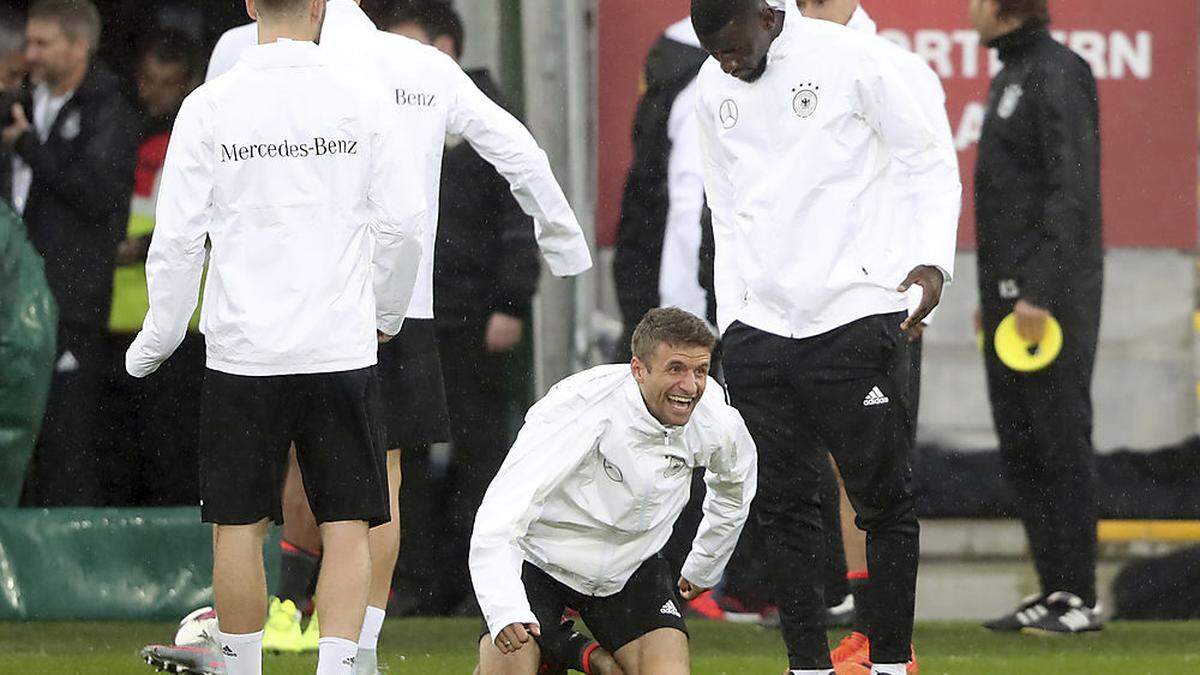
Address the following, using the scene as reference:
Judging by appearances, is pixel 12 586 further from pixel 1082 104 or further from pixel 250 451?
pixel 1082 104

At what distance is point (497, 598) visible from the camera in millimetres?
4617

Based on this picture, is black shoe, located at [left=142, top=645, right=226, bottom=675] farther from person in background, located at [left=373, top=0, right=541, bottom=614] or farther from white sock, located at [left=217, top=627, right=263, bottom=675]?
person in background, located at [left=373, top=0, right=541, bottom=614]

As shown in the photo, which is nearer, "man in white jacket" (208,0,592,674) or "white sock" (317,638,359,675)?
"white sock" (317,638,359,675)

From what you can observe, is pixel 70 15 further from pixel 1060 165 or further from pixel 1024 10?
pixel 1060 165

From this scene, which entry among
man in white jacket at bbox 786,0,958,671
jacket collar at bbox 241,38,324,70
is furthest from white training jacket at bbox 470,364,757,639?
jacket collar at bbox 241,38,324,70

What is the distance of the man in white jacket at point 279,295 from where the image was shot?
465cm

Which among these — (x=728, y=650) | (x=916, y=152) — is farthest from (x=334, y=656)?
(x=728, y=650)

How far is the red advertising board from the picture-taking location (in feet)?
24.1

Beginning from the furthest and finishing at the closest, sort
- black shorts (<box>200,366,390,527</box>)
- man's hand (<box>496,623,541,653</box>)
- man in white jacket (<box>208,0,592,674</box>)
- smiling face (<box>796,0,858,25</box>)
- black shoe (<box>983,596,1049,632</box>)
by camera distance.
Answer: black shoe (<box>983,596,1049,632</box>) → smiling face (<box>796,0,858,25</box>) → man in white jacket (<box>208,0,592,674</box>) → black shorts (<box>200,366,390,527</box>) → man's hand (<box>496,623,541,653</box>)

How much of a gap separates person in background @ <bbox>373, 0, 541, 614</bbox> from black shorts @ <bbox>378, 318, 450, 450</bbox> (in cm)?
160

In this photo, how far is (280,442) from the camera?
186 inches

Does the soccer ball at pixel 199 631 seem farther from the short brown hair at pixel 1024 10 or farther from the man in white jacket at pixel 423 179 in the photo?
the short brown hair at pixel 1024 10

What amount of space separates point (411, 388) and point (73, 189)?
2.45 meters

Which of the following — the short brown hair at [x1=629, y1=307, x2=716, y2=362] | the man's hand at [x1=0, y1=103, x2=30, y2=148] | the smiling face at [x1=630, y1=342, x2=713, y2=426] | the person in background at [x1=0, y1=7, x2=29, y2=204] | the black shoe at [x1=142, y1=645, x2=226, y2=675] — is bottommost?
the black shoe at [x1=142, y1=645, x2=226, y2=675]
